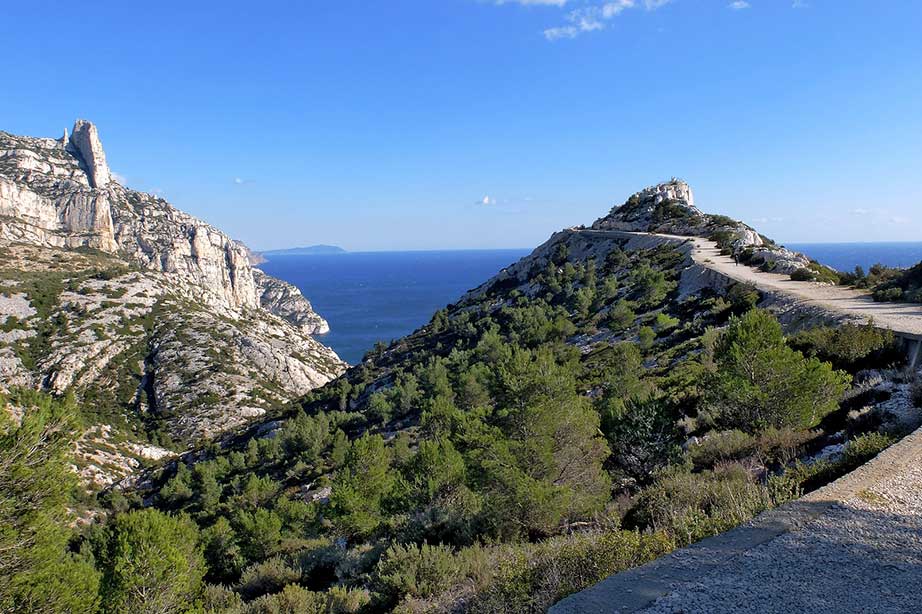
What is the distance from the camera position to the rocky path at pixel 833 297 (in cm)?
1728

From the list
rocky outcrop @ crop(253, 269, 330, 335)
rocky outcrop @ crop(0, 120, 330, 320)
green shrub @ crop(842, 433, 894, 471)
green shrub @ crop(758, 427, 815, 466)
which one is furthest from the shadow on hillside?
rocky outcrop @ crop(253, 269, 330, 335)

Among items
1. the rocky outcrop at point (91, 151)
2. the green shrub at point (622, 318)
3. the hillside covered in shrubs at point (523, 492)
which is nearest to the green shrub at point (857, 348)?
the hillside covered in shrubs at point (523, 492)

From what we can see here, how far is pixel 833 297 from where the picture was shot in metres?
24.9

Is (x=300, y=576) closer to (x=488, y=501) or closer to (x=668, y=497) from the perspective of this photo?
(x=488, y=501)

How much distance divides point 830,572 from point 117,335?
86.0 metres

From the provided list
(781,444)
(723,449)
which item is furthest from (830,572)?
(723,449)

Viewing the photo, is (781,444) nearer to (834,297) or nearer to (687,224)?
(834,297)

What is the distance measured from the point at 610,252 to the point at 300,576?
53.5 meters

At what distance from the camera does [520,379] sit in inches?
605

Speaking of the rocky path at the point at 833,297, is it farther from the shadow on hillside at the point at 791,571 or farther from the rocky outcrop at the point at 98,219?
the rocky outcrop at the point at 98,219

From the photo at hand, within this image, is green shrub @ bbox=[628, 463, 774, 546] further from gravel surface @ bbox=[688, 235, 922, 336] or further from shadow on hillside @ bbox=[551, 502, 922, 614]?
gravel surface @ bbox=[688, 235, 922, 336]

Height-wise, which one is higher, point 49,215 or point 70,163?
point 70,163

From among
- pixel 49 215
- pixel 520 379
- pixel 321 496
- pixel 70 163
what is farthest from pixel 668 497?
pixel 70 163

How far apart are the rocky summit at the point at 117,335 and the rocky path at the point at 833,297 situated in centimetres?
5516
